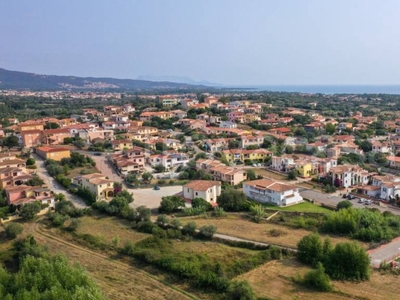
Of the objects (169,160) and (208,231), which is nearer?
(208,231)

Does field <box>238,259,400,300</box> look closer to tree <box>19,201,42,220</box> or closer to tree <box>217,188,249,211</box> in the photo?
tree <box>217,188,249,211</box>

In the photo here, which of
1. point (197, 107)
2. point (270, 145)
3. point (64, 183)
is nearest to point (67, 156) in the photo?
point (64, 183)

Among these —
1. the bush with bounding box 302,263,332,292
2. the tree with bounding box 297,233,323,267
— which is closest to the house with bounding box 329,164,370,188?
the tree with bounding box 297,233,323,267

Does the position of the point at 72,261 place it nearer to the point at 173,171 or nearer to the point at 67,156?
the point at 173,171

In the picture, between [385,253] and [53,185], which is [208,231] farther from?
[53,185]

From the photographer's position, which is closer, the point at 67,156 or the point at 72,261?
the point at 72,261

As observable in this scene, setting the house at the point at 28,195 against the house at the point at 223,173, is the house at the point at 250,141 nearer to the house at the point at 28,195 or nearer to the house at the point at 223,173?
the house at the point at 223,173

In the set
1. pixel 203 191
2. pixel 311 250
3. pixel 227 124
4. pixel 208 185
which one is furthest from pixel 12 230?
pixel 227 124
